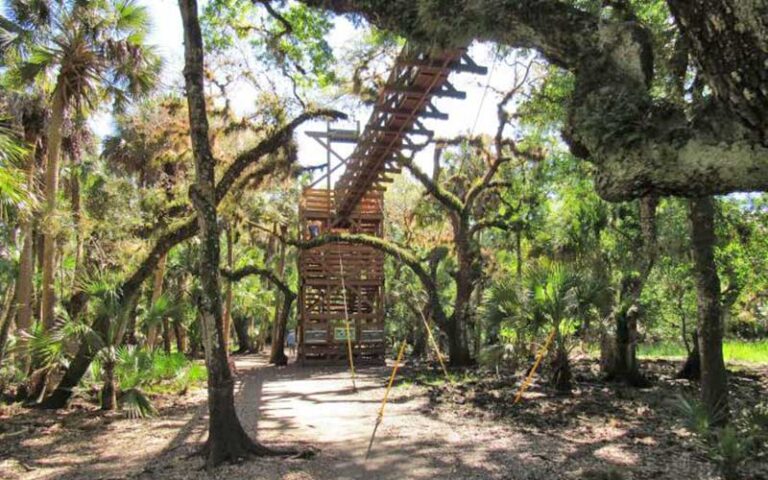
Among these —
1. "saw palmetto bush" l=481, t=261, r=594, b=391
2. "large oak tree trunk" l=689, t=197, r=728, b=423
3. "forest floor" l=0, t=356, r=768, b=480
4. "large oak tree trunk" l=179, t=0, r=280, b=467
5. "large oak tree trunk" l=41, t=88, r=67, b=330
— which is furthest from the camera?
"large oak tree trunk" l=41, t=88, r=67, b=330

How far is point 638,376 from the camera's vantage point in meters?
14.5

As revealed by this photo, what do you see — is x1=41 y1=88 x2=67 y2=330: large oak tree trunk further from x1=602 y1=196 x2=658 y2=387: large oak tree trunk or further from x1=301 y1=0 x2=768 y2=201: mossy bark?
x1=602 y1=196 x2=658 y2=387: large oak tree trunk

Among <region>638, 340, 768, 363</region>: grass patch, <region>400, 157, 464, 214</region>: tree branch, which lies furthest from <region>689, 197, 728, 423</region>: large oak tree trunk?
<region>638, 340, 768, 363</region>: grass patch

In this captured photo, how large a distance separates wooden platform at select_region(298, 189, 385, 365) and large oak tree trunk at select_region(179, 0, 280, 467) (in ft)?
47.3

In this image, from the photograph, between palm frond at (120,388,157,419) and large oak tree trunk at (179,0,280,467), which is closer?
large oak tree trunk at (179,0,280,467)

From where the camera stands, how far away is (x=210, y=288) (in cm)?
700

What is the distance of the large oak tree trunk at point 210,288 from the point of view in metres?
6.87

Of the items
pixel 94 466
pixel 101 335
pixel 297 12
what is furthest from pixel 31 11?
pixel 94 466

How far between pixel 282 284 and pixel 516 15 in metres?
18.3

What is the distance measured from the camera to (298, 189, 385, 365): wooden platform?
866 inches

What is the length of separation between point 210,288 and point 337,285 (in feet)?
51.9

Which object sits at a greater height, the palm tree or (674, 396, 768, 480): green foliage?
the palm tree

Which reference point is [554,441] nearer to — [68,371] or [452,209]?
[68,371]

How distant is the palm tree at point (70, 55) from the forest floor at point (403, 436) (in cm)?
364
